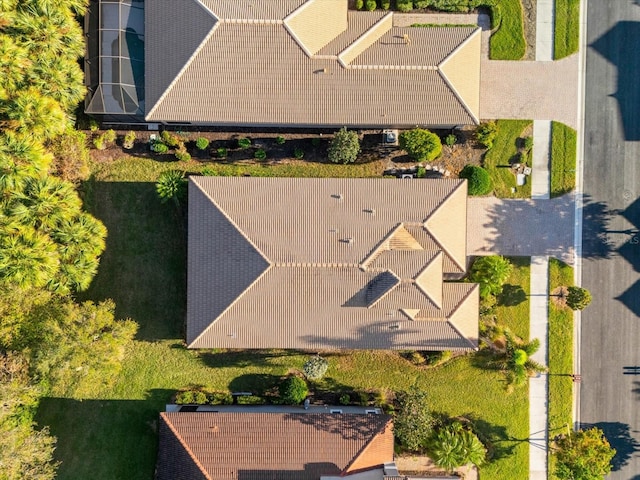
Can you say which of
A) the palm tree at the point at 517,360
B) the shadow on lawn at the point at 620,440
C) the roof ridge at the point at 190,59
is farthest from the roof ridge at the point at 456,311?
the roof ridge at the point at 190,59

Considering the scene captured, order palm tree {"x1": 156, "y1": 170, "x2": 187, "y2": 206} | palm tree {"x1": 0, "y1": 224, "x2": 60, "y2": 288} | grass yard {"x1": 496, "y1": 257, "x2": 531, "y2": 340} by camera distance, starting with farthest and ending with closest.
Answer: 1. grass yard {"x1": 496, "y1": 257, "x2": 531, "y2": 340}
2. palm tree {"x1": 156, "y1": 170, "x2": 187, "y2": 206}
3. palm tree {"x1": 0, "y1": 224, "x2": 60, "y2": 288}

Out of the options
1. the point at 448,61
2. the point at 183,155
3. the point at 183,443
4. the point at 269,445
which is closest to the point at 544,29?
the point at 448,61

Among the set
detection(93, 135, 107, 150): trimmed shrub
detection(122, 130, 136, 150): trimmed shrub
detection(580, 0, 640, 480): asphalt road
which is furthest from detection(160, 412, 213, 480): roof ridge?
detection(580, 0, 640, 480): asphalt road

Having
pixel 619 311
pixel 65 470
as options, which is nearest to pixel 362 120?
pixel 619 311

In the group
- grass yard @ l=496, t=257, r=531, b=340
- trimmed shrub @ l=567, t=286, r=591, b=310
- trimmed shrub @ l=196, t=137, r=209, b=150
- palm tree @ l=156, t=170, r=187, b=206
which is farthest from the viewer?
grass yard @ l=496, t=257, r=531, b=340

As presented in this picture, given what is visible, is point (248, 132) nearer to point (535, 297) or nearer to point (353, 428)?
point (353, 428)

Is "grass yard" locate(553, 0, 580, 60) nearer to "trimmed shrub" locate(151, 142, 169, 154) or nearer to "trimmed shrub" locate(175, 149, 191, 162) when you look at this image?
"trimmed shrub" locate(175, 149, 191, 162)
